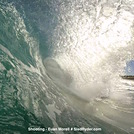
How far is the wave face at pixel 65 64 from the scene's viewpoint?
641 cm

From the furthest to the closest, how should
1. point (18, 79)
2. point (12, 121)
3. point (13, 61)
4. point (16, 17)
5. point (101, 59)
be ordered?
point (101, 59) < point (16, 17) < point (13, 61) < point (18, 79) < point (12, 121)

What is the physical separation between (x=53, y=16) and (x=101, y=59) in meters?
3.73

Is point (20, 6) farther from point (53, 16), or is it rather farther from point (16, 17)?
point (53, 16)

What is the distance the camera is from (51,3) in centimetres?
1093

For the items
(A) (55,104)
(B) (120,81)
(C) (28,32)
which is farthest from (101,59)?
(A) (55,104)

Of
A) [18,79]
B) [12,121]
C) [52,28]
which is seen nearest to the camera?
[12,121]

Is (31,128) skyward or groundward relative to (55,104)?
groundward

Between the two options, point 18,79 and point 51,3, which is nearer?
point 18,79

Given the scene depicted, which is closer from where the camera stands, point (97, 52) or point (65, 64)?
point (65, 64)

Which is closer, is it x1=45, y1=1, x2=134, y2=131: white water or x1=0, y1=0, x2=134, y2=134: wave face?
x1=0, y1=0, x2=134, y2=134: wave face

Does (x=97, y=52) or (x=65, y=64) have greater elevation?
(x=97, y=52)

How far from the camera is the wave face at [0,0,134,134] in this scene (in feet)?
21.0

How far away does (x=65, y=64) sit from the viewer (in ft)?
34.9

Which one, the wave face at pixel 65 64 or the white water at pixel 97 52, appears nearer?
the wave face at pixel 65 64
